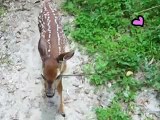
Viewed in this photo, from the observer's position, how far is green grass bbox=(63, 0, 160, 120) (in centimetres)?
575

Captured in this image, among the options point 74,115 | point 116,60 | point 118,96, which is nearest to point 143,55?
point 116,60

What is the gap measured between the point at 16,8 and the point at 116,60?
6.40 ft

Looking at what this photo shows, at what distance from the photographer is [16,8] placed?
22.9 ft

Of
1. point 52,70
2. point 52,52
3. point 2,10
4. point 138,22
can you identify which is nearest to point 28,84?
point 52,52

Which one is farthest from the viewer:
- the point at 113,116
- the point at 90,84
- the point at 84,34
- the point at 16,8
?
the point at 16,8

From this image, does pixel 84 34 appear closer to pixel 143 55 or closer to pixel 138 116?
pixel 143 55

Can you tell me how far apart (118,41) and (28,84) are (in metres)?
1.44

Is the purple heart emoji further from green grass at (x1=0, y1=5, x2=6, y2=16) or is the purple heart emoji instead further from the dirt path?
green grass at (x1=0, y1=5, x2=6, y2=16)

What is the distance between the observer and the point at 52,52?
5145 millimetres

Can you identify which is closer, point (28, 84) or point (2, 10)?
point (28, 84)

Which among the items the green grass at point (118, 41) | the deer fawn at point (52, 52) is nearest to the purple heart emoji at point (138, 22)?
the green grass at point (118, 41)

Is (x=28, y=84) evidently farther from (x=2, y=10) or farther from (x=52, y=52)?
(x=2, y=10)

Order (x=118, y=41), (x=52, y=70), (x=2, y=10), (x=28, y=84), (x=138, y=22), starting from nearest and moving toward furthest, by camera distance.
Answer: (x=52, y=70), (x=28, y=84), (x=118, y=41), (x=138, y=22), (x=2, y=10)

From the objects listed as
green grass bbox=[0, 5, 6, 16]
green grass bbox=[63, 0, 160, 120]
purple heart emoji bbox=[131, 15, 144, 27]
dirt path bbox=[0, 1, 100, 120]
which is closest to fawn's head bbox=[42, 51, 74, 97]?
dirt path bbox=[0, 1, 100, 120]
